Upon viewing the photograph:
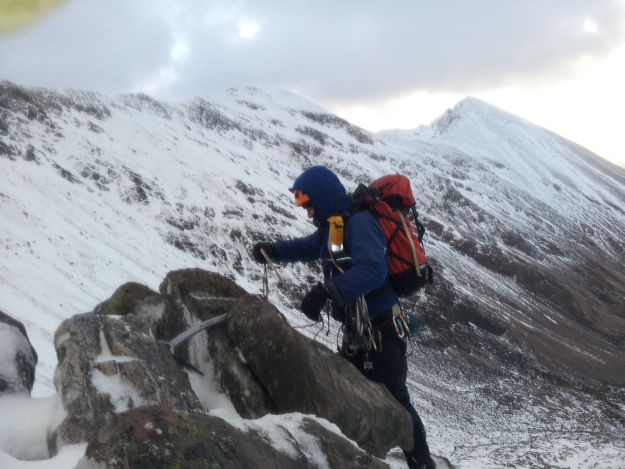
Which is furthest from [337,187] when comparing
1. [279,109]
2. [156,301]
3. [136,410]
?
[279,109]

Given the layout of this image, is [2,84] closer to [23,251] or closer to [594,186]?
[23,251]

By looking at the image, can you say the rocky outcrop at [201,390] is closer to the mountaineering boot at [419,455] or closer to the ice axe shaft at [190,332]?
the ice axe shaft at [190,332]

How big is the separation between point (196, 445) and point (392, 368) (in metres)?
3.46

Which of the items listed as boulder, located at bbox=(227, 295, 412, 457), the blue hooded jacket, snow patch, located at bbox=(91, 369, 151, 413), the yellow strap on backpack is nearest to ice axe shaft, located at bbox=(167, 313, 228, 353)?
boulder, located at bbox=(227, 295, 412, 457)

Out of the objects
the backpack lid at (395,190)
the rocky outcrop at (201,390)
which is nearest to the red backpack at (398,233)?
the backpack lid at (395,190)

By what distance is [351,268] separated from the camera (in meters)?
5.40

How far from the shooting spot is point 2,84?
60969 millimetres

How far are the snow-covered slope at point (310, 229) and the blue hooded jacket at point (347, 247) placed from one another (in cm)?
116

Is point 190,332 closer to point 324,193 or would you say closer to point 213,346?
point 213,346

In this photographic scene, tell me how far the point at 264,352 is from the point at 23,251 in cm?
3471

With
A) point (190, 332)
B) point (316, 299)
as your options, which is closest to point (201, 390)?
point (190, 332)

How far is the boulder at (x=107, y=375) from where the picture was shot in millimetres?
4684

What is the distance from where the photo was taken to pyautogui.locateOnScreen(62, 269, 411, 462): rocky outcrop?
3.79 meters

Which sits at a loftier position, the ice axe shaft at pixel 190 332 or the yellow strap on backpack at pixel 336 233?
the yellow strap on backpack at pixel 336 233
